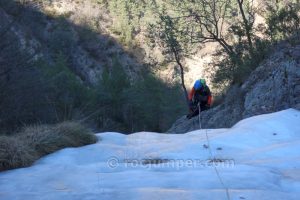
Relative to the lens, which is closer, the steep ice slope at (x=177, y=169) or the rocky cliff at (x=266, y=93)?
the steep ice slope at (x=177, y=169)

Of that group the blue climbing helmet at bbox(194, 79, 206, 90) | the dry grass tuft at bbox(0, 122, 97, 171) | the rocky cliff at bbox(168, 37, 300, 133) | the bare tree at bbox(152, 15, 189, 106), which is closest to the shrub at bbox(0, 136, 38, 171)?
the dry grass tuft at bbox(0, 122, 97, 171)

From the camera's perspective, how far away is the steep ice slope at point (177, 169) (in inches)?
132

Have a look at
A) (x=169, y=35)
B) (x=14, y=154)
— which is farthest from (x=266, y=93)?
(x=169, y=35)

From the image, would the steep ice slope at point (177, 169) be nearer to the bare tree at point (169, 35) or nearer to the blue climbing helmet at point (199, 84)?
the blue climbing helmet at point (199, 84)

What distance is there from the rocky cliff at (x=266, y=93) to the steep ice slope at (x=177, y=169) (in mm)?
2262

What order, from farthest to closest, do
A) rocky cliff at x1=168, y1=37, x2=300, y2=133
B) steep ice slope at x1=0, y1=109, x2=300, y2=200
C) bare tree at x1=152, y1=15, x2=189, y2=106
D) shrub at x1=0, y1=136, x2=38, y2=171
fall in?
bare tree at x1=152, y1=15, x2=189, y2=106, rocky cliff at x1=168, y1=37, x2=300, y2=133, shrub at x1=0, y1=136, x2=38, y2=171, steep ice slope at x1=0, y1=109, x2=300, y2=200

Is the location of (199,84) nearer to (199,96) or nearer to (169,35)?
(199,96)

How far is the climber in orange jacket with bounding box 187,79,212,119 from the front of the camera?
45.4 ft

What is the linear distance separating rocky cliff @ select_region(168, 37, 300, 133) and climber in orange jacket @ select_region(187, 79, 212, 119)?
340 millimetres

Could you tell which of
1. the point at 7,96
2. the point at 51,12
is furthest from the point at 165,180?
the point at 51,12

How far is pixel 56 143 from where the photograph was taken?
582cm

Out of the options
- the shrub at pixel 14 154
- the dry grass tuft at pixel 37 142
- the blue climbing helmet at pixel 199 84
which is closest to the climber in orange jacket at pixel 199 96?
the blue climbing helmet at pixel 199 84

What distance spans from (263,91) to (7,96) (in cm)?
700

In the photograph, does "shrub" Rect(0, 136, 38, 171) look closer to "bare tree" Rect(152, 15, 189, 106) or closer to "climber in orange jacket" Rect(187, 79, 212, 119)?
"climber in orange jacket" Rect(187, 79, 212, 119)
